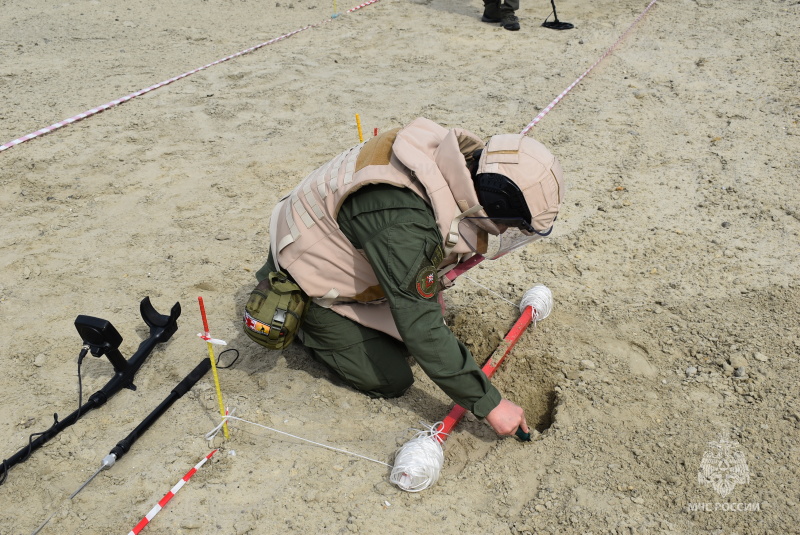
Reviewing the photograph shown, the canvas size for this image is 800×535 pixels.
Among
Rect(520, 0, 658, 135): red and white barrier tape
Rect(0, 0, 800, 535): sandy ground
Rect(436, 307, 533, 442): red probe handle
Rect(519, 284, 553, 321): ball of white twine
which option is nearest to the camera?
Rect(0, 0, 800, 535): sandy ground

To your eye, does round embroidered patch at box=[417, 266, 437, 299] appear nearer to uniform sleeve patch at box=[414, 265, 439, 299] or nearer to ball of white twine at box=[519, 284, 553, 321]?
uniform sleeve patch at box=[414, 265, 439, 299]

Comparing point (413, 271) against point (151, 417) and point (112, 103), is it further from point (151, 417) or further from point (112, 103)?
point (112, 103)

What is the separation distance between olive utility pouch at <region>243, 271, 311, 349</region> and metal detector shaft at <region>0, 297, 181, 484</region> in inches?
29.5

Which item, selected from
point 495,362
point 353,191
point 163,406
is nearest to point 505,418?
point 495,362

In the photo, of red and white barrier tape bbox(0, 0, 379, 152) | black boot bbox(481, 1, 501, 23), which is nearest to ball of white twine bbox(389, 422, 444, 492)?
red and white barrier tape bbox(0, 0, 379, 152)

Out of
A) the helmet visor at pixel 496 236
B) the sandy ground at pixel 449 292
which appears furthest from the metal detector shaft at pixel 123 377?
the helmet visor at pixel 496 236

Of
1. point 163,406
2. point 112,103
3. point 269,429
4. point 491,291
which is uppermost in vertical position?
point 112,103

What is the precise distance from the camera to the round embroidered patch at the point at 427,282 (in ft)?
8.44

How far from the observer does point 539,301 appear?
12.0 feet

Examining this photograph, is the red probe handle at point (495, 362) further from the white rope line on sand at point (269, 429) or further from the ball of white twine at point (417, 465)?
the white rope line on sand at point (269, 429)

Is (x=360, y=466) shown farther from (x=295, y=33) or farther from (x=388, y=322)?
(x=295, y=33)

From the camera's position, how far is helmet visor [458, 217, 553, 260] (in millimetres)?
2605

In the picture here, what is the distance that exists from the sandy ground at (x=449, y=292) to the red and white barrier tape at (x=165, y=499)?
36 mm

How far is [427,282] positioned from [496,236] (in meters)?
0.37
